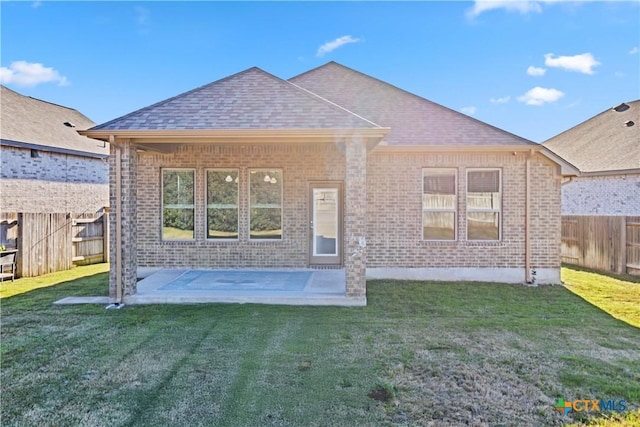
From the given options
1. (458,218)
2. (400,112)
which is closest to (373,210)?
(458,218)

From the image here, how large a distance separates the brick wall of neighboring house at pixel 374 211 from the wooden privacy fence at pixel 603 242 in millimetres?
2890

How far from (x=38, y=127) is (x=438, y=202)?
15.3m

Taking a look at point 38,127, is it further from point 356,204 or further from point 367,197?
point 356,204

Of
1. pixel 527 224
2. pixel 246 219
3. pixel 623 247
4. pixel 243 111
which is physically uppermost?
pixel 243 111

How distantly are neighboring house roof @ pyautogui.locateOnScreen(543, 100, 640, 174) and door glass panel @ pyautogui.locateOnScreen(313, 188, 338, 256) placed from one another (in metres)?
9.66

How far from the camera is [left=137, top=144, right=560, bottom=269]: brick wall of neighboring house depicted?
9.33 m

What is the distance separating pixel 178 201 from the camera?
1005 cm

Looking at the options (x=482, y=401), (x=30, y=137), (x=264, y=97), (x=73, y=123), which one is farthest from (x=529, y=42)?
(x=73, y=123)

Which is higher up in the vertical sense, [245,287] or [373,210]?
[373,210]

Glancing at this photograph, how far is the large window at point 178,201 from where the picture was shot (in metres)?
10.0

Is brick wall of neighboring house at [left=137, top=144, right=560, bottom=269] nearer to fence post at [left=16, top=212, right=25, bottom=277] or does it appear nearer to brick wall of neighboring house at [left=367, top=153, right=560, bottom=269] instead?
brick wall of neighboring house at [left=367, top=153, right=560, bottom=269]

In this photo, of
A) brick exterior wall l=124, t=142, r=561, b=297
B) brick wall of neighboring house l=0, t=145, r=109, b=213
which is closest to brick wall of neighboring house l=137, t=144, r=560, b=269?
brick exterior wall l=124, t=142, r=561, b=297

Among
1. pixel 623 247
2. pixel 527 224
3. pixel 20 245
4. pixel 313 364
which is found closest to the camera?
pixel 313 364

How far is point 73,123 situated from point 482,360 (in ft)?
66.1
